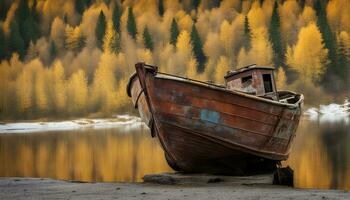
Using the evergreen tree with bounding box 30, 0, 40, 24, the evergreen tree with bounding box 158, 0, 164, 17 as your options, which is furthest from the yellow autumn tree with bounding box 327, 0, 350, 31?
the evergreen tree with bounding box 30, 0, 40, 24

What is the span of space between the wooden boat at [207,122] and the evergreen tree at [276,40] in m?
102

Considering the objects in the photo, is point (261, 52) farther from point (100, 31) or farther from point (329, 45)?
point (100, 31)

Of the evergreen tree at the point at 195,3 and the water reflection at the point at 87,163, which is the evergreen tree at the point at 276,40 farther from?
the water reflection at the point at 87,163

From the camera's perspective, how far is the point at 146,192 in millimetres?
14992

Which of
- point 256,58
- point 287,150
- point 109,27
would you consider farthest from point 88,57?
point 287,150

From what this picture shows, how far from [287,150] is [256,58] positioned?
94.6 meters

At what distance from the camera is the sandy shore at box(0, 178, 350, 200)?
13906mm

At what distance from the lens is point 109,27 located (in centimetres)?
13412

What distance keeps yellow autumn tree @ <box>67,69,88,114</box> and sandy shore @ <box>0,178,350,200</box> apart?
89.1 meters

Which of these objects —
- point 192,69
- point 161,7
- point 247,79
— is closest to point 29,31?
point 161,7

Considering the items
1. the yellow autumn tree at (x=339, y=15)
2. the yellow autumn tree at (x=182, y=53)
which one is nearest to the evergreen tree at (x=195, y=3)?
the yellow autumn tree at (x=182, y=53)

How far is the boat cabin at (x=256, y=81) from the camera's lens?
20875 millimetres

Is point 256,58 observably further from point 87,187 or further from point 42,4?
point 87,187

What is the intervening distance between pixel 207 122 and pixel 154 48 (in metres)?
115
